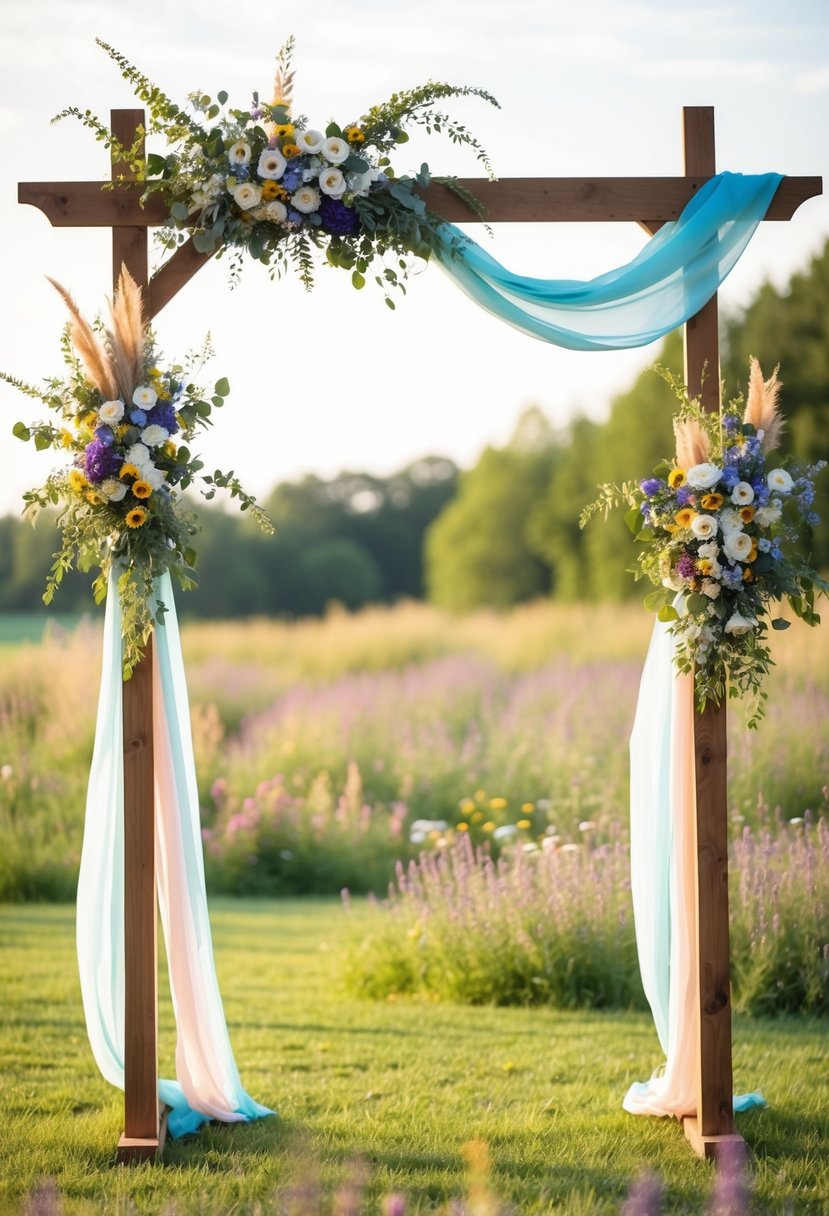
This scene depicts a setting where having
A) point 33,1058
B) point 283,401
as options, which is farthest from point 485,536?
point 33,1058

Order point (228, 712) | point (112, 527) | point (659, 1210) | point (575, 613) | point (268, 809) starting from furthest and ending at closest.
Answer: point (575, 613) → point (228, 712) → point (268, 809) → point (112, 527) → point (659, 1210)

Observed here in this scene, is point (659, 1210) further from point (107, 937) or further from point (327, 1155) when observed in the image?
point (107, 937)

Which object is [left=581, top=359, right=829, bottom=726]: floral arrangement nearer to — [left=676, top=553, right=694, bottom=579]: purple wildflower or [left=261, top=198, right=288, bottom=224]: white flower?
[left=676, top=553, right=694, bottom=579]: purple wildflower

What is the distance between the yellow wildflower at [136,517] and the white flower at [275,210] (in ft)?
2.84

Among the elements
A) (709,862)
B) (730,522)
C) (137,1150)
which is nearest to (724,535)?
(730,522)

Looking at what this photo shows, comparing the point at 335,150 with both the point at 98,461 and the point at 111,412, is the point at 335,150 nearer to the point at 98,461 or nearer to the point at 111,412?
the point at 111,412

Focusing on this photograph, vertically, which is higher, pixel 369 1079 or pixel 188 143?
pixel 188 143

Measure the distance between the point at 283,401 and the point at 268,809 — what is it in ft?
23.2

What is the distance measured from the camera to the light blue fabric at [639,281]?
3359 millimetres

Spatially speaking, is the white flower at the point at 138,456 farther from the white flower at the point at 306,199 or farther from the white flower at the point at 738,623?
the white flower at the point at 738,623

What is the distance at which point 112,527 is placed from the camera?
3.20m

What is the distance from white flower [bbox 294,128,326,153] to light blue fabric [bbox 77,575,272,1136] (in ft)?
4.23

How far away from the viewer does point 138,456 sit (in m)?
3.12

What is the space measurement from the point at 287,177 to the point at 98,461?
0.92 m
